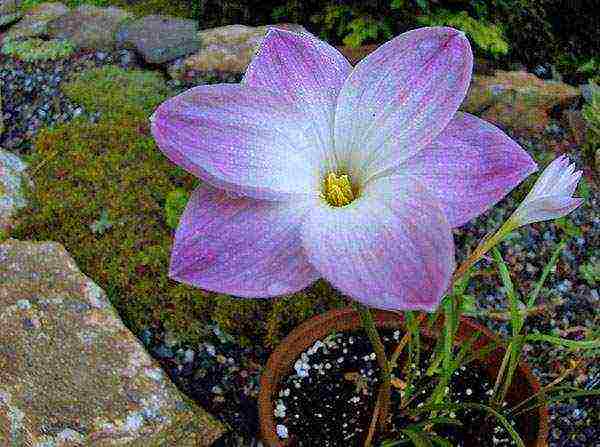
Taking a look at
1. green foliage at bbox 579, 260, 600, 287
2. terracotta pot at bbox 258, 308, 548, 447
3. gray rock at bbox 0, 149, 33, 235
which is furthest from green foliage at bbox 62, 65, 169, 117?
green foliage at bbox 579, 260, 600, 287

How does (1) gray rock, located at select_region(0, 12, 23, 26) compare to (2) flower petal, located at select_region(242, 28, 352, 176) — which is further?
(1) gray rock, located at select_region(0, 12, 23, 26)

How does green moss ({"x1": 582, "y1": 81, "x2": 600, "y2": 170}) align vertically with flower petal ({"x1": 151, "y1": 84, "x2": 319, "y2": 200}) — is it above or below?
below

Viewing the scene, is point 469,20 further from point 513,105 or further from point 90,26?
point 90,26

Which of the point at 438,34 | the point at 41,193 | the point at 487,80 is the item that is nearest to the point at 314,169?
the point at 438,34

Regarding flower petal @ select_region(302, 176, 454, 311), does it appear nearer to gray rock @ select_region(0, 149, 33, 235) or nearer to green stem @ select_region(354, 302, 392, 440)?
green stem @ select_region(354, 302, 392, 440)

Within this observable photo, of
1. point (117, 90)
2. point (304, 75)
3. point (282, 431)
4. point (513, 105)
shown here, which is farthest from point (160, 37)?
point (304, 75)

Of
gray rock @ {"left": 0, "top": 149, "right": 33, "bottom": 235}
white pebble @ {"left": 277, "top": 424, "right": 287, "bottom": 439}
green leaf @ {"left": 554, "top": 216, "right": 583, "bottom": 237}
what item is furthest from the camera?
green leaf @ {"left": 554, "top": 216, "right": 583, "bottom": 237}

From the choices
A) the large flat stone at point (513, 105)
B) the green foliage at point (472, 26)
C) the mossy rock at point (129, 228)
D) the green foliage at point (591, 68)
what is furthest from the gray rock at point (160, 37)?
the green foliage at point (591, 68)

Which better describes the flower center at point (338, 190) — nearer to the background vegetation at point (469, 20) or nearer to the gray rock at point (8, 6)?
the background vegetation at point (469, 20)

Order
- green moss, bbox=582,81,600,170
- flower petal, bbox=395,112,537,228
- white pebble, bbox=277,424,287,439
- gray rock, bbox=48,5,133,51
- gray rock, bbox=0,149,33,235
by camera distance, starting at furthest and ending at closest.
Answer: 1. gray rock, bbox=48,5,133,51
2. green moss, bbox=582,81,600,170
3. gray rock, bbox=0,149,33,235
4. white pebble, bbox=277,424,287,439
5. flower petal, bbox=395,112,537,228
